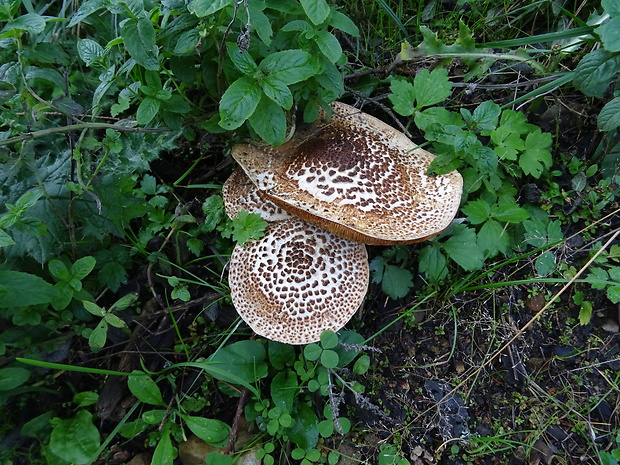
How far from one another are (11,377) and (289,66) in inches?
88.6

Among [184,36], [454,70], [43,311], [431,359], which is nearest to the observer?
[184,36]

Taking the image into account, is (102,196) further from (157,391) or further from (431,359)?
(431,359)

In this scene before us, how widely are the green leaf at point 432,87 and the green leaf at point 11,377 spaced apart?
9.84 ft

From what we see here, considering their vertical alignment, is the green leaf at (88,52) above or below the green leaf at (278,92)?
above

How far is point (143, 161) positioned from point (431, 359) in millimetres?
2449

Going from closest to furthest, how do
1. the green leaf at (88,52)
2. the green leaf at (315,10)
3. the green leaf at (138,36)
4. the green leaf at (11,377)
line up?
the green leaf at (315,10), the green leaf at (138,36), the green leaf at (11,377), the green leaf at (88,52)

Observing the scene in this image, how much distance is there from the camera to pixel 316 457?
2525mm

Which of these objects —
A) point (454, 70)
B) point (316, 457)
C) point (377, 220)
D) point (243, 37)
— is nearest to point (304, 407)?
point (316, 457)

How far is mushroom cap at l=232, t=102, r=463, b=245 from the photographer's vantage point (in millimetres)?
2518

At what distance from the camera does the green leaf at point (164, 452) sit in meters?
2.47

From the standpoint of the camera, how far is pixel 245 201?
290 centimetres

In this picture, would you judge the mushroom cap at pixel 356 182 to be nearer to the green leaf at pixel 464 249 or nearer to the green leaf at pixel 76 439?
the green leaf at pixel 464 249

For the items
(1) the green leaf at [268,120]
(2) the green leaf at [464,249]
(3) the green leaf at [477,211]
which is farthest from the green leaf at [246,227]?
(3) the green leaf at [477,211]

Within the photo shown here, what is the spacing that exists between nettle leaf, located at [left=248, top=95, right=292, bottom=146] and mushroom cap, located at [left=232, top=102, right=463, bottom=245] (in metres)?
0.46
